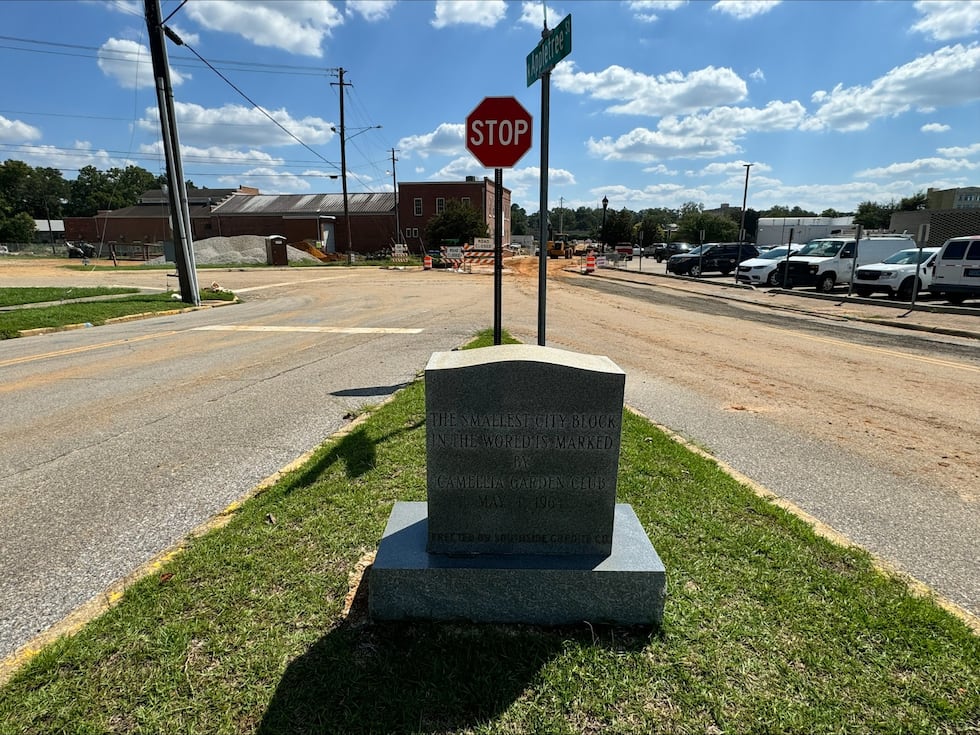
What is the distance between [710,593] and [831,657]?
57 cm

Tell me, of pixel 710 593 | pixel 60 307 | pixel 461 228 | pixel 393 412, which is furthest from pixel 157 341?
pixel 461 228

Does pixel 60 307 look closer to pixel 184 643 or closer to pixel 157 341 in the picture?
pixel 157 341

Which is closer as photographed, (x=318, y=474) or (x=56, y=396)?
(x=318, y=474)

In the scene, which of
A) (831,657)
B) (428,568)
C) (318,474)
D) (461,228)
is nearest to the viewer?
(831,657)

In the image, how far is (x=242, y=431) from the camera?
556 centimetres

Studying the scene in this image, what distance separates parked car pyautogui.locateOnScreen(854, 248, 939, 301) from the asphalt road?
7055 millimetres

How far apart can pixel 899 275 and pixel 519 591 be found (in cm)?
2100

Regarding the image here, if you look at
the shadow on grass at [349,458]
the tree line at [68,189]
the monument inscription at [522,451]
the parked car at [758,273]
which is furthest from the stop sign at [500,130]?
the tree line at [68,189]

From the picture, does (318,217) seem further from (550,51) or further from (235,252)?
(550,51)

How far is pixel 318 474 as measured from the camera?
4.28 meters

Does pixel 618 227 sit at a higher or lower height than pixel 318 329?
higher

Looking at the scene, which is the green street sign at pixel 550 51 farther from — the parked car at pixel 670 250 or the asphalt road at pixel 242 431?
the parked car at pixel 670 250

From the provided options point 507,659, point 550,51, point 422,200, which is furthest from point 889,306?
point 422,200

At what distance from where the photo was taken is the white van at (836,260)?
21.7 metres
